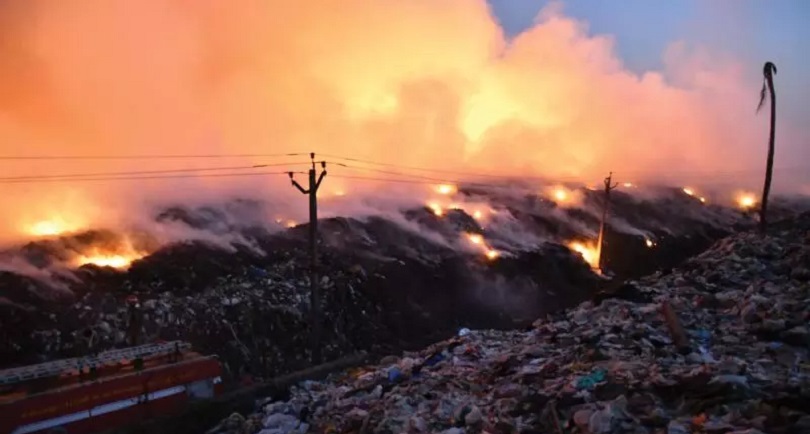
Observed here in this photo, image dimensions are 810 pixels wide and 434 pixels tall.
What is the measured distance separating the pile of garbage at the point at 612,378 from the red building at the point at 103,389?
1.12 m

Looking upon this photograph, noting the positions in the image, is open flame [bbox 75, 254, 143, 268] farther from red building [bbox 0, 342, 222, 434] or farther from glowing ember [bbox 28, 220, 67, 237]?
red building [bbox 0, 342, 222, 434]

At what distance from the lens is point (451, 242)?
87.6 feet

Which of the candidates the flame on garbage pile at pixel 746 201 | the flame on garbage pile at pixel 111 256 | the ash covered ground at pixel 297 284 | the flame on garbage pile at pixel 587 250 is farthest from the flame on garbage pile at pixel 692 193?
the flame on garbage pile at pixel 111 256

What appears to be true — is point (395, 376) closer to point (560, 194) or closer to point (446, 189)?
point (446, 189)

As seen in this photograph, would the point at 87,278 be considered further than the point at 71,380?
Yes

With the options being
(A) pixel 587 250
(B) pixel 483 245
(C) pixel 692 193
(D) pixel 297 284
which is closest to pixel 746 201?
(C) pixel 692 193

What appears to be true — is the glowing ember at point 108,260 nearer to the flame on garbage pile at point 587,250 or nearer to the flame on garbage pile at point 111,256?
the flame on garbage pile at point 111,256

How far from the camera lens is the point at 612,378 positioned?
7195mm

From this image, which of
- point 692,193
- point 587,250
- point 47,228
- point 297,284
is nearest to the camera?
point 47,228

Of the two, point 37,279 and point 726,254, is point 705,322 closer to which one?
point 726,254

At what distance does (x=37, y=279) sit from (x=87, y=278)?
126 cm

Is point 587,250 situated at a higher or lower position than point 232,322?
higher

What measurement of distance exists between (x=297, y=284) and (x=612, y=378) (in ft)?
45.4

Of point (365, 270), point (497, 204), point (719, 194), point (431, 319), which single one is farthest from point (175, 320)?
point (719, 194)
